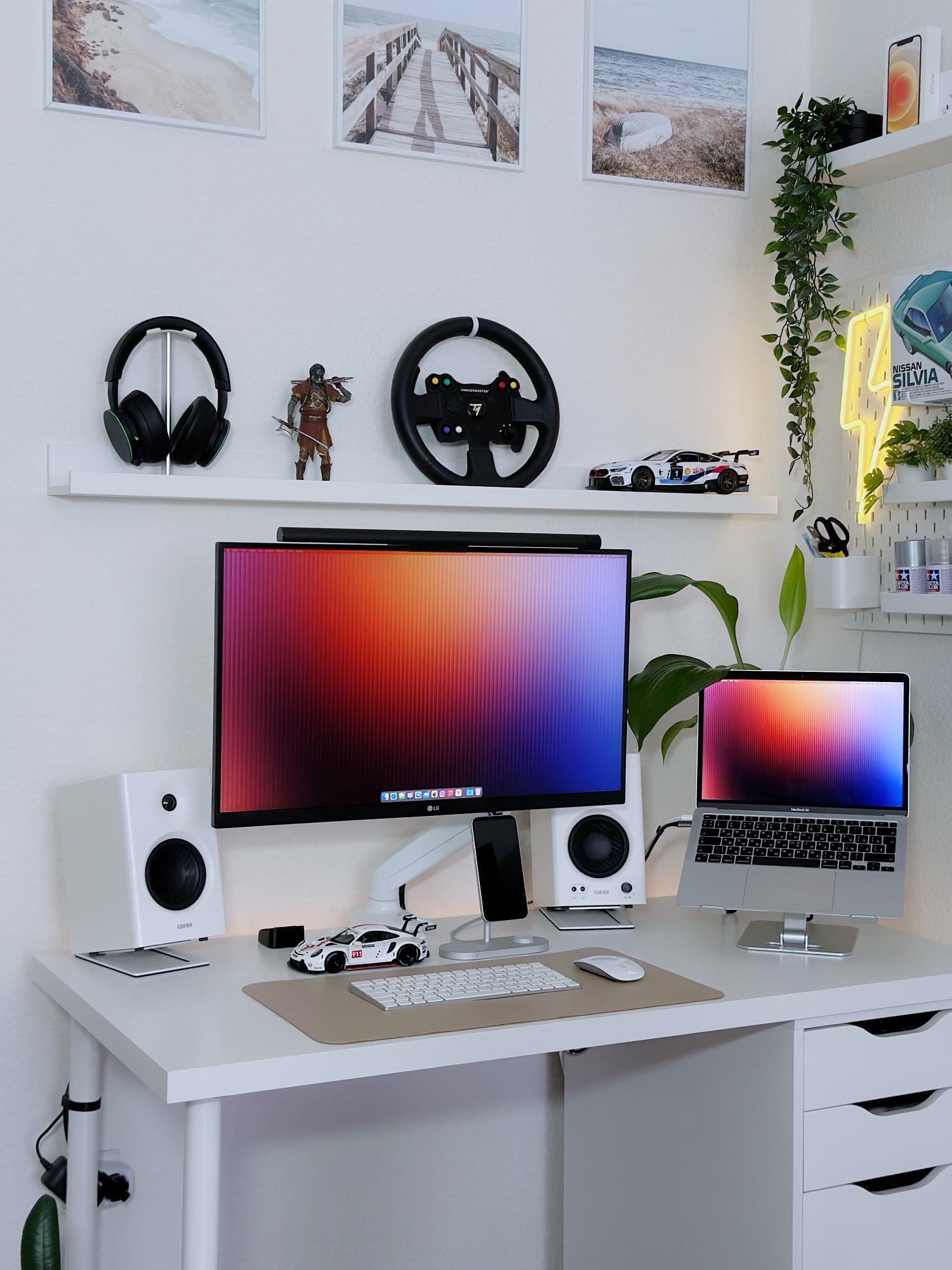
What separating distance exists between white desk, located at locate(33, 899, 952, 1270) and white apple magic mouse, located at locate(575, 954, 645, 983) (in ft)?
0.26

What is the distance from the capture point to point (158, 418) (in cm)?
185

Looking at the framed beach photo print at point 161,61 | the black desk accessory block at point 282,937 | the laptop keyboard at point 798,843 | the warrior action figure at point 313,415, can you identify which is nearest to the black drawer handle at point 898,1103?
the laptop keyboard at point 798,843

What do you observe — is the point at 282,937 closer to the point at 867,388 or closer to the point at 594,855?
the point at 594,855

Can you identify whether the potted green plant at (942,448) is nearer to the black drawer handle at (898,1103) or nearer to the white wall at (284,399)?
the white wall at (284,399)

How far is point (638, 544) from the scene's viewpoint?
2.28m

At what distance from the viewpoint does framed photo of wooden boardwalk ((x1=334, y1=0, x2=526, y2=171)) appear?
2029 millimetres

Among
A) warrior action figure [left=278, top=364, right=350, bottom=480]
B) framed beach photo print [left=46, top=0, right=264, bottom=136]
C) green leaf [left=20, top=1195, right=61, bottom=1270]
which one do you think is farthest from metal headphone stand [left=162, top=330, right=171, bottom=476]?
green leaf [left=20, top=1195, right=61, bottom=1270]

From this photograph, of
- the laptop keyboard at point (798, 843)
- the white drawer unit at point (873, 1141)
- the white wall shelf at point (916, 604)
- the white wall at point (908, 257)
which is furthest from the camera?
the white wall at point (908, 257)

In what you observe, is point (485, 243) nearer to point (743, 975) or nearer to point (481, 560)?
point (481, 560)

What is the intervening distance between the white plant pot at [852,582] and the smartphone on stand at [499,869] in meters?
0.71

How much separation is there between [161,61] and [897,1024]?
1759mm

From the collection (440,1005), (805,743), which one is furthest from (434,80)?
(440,1005)

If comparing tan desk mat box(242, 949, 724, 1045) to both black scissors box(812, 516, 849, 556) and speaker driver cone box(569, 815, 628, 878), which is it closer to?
speaker driver cone box(569, 815, 628, 878)

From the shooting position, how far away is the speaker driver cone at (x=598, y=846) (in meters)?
2.04
